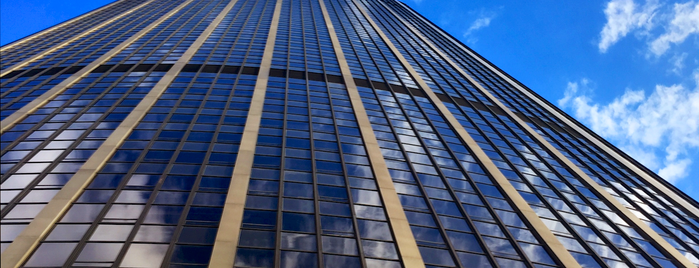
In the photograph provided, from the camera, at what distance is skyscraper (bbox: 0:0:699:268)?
63.8 feet

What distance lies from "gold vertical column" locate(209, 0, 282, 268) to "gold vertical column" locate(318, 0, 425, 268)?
23.1 feet

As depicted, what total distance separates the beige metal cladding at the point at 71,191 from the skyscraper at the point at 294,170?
0.31 feet

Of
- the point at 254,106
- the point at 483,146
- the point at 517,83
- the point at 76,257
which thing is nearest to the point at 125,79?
the point at 254,106

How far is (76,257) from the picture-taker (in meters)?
17.3

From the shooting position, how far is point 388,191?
24.8 meters

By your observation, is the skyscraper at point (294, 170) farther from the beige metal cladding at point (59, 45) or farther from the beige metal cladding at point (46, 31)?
the beige metal cladding at point (46, 31)

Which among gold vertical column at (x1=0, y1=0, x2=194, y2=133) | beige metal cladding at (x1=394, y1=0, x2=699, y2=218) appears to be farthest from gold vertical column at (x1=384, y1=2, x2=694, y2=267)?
gold vertical column at (x1=0, y1=0, x2=194, y2=133)

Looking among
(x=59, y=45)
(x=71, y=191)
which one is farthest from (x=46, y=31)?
(x=71, y=191)

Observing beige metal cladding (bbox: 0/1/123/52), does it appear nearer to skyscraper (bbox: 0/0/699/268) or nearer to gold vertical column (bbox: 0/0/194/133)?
skyscraper (bbox: 0/0/699/268)

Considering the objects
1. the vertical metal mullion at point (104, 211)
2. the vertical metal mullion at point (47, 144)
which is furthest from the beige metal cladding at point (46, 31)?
the vertical metal mullion at point (104, 211)

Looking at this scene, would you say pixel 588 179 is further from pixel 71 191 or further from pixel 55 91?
pixel 55 91

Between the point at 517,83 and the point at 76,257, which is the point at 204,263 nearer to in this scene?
the point at 76,257

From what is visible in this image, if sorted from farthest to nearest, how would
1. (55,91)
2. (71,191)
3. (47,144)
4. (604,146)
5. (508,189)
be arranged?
(604,146) < (55,91) < (508,189) < (47,144) < (71,191)

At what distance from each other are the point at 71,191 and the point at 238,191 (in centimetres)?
749
